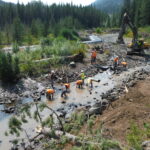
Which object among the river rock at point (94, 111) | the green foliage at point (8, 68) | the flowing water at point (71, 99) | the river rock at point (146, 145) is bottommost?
the flowing water at point (71, 99)

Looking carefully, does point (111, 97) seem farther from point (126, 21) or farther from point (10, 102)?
point (126, 21)

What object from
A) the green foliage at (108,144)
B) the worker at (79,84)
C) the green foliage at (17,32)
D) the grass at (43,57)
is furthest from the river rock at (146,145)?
the green foliage at (17,32)

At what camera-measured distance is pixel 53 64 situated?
24.2 metres

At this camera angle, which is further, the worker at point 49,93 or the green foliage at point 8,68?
the green foliage at point 8,68

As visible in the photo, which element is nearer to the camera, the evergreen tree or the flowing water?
the flowing water

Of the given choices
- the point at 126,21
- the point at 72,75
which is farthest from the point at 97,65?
the point at 126,21

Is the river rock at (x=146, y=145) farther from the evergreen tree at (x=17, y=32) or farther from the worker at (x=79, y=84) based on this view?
the evergreen tree at (x=17, y=32)

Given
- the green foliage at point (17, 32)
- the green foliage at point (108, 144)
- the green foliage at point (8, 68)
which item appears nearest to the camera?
the green foliage at point (108, 144)

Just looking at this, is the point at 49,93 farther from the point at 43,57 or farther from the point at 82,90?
the point at 43,57

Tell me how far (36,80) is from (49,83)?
1477 millimetres

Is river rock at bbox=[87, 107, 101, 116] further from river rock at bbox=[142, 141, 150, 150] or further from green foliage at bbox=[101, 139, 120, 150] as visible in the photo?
green foliage at bbox=[101, 139, 120, 150]

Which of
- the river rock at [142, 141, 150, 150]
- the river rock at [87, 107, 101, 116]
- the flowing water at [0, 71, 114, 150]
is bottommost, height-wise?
the flowing water at [0, 71, 114, 150]

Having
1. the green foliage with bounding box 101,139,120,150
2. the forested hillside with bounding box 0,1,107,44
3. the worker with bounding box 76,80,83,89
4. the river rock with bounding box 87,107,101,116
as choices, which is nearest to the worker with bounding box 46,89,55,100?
the worker with bounding box 76,80,83,89

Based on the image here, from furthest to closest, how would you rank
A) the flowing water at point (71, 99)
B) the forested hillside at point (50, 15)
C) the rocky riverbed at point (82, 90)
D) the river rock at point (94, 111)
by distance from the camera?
the forested hillside at point (50, 15) < the rocky riverbed at point (82, 90) < the river rock at point (94, 111) < the flowing water at point (71, 99)
